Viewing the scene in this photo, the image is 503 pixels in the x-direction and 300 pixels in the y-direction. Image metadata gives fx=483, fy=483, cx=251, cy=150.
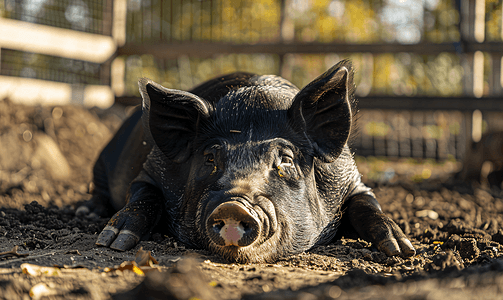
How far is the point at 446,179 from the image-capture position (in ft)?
21.1

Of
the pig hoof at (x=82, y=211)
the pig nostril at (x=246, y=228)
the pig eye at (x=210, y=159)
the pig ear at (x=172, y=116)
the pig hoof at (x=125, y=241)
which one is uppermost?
the pig ear at (x=172, y=116)

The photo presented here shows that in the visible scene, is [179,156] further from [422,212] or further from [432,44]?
[432,44]

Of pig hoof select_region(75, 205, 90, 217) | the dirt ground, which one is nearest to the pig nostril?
the dirt ground

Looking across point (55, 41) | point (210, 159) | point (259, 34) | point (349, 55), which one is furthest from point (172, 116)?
point (259, 34)

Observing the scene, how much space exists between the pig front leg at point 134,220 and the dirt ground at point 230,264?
8cm

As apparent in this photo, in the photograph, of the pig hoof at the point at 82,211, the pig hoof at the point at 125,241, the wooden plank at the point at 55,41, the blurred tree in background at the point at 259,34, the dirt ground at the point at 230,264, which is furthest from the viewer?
the blurred tree in background at the point at 259,34

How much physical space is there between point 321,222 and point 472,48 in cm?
483

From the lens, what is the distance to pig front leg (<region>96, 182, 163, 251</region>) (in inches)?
106

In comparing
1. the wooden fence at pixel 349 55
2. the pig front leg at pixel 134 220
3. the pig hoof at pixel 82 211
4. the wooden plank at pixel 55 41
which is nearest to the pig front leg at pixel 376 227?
the pig front leg at pixel 134 220

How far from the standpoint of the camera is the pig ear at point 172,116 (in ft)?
9.23

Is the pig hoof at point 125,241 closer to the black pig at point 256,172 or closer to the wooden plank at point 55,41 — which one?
the black pig at point 256,172

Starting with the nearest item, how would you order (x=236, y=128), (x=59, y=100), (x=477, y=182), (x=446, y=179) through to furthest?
(x=236, y=128), (x=477, y=182), (x=446, y=179), (x=59, y=100)

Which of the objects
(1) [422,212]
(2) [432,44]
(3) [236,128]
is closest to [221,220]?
(3) [236,128]

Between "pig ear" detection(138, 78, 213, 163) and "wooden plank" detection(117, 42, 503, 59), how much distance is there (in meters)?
4.45
